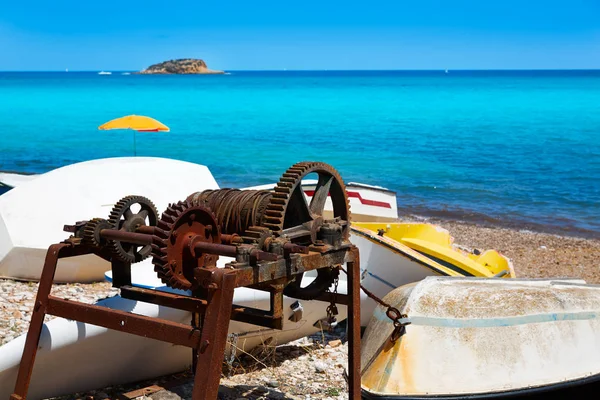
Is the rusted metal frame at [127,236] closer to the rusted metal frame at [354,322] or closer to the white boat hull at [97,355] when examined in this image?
the white boat hull at [97,355]

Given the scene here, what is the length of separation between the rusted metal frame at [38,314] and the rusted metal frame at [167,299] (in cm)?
39

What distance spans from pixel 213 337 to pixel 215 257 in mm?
698

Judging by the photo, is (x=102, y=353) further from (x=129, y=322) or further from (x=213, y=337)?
(x=213, y=337)

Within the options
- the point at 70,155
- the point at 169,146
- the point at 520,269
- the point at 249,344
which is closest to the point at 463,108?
the point at 169,146

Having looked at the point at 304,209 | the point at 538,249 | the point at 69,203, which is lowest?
the point at 538,249

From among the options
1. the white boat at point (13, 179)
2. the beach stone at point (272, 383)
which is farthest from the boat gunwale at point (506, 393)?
the white boat at point (13, 179)

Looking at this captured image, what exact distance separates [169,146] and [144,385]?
31.4 metres

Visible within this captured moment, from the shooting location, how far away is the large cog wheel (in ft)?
14.0

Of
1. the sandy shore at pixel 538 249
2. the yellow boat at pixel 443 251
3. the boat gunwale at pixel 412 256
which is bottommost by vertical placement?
the sandy shore at pixel 538 249

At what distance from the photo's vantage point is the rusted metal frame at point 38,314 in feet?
15.0

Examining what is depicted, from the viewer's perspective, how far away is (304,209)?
4.66m

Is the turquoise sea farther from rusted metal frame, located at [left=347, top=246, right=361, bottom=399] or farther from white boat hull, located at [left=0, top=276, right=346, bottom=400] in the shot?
rusted metal frame, located at [left=347, top=246, right=361, bottom=399]

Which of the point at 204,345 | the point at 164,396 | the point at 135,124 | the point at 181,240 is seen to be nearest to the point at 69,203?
the point at 164,396

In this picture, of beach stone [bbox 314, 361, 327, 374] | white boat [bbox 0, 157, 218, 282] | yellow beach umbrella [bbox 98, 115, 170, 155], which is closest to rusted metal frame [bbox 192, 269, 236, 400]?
beach stone [bbox 314, 361, 327, 374]
